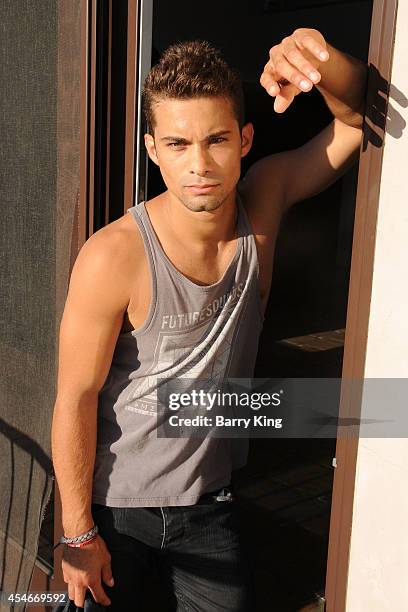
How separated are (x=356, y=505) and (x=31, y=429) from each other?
1287mm

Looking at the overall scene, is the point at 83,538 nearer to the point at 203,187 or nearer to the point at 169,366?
the point at 169,366

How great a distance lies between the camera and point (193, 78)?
1468 mm

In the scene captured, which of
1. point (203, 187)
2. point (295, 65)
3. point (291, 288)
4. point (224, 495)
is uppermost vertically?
point (291, 288)

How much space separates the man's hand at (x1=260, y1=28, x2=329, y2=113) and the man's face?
16 centimetres

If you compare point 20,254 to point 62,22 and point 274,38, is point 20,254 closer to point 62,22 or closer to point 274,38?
point 62,22

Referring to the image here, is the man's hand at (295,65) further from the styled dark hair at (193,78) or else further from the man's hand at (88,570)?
the man's hand at (88,570)

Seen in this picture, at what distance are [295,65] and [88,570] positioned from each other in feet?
4.12

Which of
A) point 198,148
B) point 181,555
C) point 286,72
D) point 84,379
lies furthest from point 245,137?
point 181,555

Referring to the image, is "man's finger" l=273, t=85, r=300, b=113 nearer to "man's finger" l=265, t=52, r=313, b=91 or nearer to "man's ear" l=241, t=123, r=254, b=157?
"man's finger" l=265, t=52, r=313, b=91

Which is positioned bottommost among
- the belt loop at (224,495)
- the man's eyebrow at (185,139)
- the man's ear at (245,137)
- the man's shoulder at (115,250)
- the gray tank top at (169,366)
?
the belt loop at (224,495)

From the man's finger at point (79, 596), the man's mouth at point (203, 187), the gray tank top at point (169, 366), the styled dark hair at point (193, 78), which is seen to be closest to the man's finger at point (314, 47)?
the styled dark hair at point (193, 78)

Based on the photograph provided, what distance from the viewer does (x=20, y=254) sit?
2.25 metres

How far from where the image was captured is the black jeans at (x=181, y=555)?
1699 millimetres

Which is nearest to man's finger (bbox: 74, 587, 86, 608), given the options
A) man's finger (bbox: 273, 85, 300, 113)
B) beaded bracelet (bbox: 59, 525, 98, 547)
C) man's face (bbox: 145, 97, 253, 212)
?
beaded bracelet (bbox: 59, 525, 98, 547)
